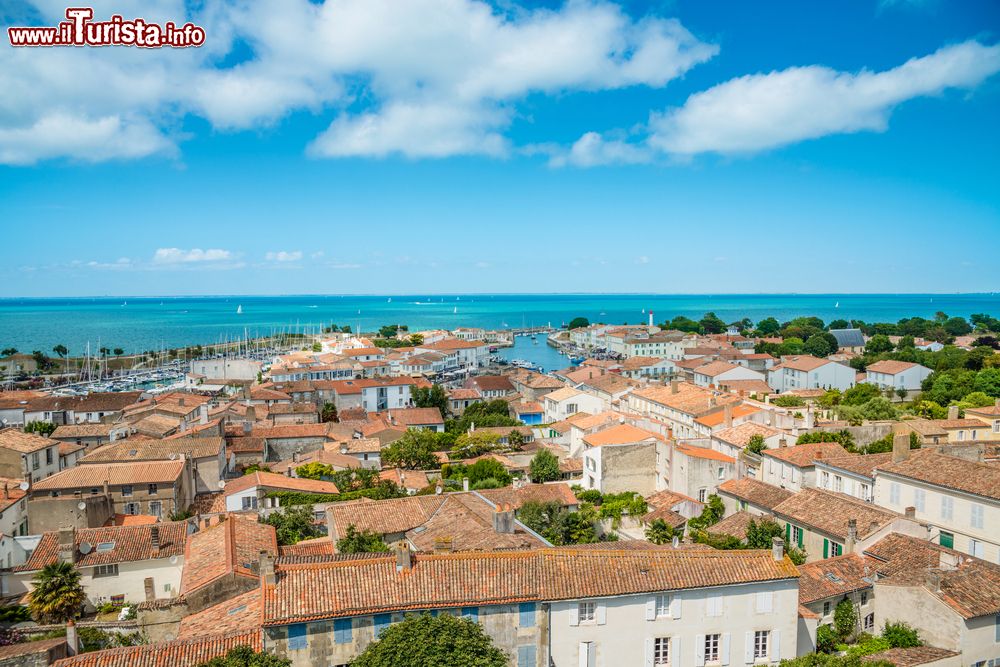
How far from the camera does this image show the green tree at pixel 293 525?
101 ft

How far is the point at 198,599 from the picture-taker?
20.4m

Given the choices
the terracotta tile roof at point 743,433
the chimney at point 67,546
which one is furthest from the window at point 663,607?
the terracotta tile roof at point 743,433

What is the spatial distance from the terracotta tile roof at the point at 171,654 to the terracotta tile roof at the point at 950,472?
1036 inches

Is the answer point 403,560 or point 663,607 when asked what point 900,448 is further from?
point 403,560

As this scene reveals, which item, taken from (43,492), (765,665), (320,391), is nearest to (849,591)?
(765,665)

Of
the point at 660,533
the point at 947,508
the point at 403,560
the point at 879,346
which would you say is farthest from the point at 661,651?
the point at 879,346

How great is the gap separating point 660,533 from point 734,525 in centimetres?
340

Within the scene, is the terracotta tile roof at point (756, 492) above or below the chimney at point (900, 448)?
below

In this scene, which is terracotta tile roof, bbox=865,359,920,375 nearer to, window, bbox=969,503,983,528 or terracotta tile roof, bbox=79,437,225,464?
window, bbox=969,503,983,528

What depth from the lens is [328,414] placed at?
66000mm

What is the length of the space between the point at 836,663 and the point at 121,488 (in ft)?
108

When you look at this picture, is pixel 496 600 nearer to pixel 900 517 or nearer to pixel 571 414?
pixel 900 517

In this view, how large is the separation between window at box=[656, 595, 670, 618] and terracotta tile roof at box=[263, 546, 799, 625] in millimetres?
391

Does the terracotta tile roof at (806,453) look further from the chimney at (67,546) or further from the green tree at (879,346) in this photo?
the green tree at (879,346)
